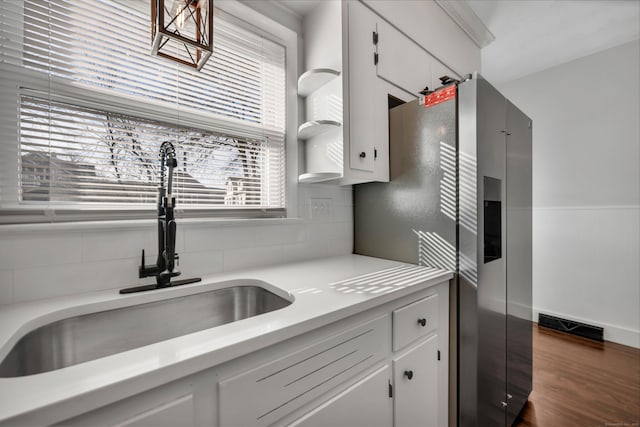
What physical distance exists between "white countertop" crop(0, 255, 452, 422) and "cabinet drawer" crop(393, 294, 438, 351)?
83 millimetres

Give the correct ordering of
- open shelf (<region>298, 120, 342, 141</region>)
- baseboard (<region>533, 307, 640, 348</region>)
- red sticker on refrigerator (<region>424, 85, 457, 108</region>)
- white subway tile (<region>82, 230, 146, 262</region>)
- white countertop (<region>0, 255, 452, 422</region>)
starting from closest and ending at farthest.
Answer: white countertop (<region>0, 255, 452, 422</region>) → white subway tile (<region>82, 230, 146, 262</region>) → red sticker on refrigerator (<region>424, 85, 457, 108</region>) → open shelf (<region>298, 120, 342, 141</region>) → baseboard (<region>533, 307, 640, 348</region>)

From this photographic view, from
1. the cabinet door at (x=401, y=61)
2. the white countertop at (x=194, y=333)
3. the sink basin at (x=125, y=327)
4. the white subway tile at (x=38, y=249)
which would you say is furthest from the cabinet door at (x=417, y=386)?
the cabinet door at (x=401, y=61)

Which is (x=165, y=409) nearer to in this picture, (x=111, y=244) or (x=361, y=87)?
(x=111, y=244)

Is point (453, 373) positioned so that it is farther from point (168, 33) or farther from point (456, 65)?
point (456, 65)

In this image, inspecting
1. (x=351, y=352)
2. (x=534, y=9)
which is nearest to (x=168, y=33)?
(x=351, y=352)

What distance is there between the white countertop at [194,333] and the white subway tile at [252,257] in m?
0.06

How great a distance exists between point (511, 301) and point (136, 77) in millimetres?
2206

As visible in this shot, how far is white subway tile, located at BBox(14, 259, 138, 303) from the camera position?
928 mm

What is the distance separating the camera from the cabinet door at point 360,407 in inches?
32.0

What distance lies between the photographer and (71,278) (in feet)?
3.30

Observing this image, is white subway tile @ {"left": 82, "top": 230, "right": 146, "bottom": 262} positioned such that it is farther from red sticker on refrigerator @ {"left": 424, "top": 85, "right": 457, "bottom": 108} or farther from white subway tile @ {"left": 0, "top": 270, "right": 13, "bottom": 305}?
red sticker on refrigerator @ {"left": 424, "top": 85, "right": 457, "bottom": 108}

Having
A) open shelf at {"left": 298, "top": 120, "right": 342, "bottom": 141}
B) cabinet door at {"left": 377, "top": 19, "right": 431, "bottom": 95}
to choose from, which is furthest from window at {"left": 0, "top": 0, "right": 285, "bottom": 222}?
cabinet door at {"left": 377, "top": 19, "right": 431, "bottom": 95}

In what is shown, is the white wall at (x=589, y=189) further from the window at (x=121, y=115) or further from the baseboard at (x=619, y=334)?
the window at (x=121, y=115)

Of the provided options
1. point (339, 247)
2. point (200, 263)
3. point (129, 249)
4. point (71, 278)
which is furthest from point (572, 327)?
point (71, 278)
